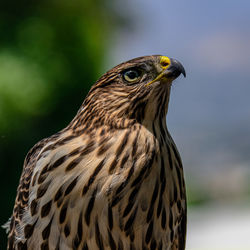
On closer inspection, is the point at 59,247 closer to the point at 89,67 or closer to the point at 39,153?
the point at 39,153

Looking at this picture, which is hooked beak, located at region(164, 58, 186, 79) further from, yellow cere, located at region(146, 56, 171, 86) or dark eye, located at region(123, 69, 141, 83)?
dark eye, located at region(123, 69, 141, 83)

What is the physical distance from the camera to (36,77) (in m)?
6.91

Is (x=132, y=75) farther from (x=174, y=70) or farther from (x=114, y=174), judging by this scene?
(x=114, y=174)

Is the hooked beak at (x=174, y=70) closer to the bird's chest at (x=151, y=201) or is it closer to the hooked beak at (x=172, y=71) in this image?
the hooked beak at (x=172, y=71)

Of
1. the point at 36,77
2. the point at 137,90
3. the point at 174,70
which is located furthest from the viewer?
the point at 36,77

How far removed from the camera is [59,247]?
2900mm

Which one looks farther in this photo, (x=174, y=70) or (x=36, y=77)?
(x=36, y=77)

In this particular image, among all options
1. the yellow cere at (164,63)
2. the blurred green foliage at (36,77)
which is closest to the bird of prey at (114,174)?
the yellow cere at (164,63)

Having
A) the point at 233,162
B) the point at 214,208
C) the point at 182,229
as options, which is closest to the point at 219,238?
the point at 214,208

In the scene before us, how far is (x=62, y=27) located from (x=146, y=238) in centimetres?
508

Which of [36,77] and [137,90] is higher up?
[36,77]

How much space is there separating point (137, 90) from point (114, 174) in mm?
457

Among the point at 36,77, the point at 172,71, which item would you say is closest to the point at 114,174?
the point at 172,71

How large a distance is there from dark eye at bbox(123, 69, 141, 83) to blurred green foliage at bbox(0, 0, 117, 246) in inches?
154
